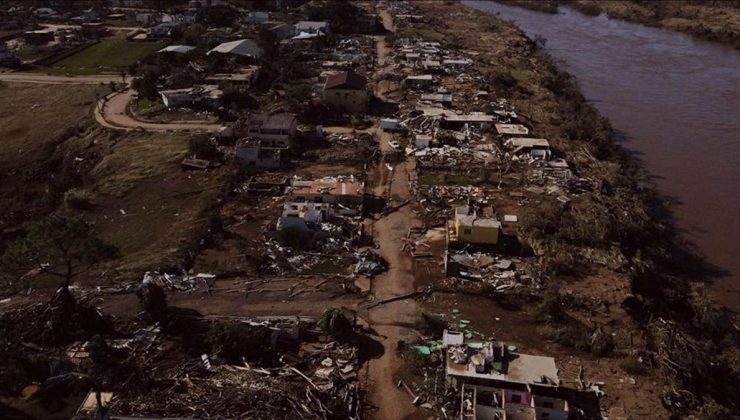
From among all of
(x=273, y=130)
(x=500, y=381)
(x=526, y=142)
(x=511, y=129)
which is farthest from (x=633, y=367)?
(x=273, y=130)

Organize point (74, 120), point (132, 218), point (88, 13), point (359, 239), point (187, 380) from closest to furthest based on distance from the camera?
point (187, 380) < point (359, 239) < point (132, 218) < point (74, 120) < point (88, 13)

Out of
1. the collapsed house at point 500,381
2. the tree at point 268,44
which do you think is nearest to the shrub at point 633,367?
the collapsed house at point 500,381

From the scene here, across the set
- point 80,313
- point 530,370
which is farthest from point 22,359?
point 530,370

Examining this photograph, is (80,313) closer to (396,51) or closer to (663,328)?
(663,328)

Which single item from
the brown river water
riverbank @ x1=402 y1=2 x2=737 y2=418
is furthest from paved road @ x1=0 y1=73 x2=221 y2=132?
the brown river water

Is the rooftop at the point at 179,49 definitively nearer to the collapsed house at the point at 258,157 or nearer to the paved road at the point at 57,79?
the paved road at the point at 57,79

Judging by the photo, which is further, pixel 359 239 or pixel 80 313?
pixel 359 239

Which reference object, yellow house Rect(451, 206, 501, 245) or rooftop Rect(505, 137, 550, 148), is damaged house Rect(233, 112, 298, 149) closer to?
rooftop Rect(505, 137, 550, 148)
